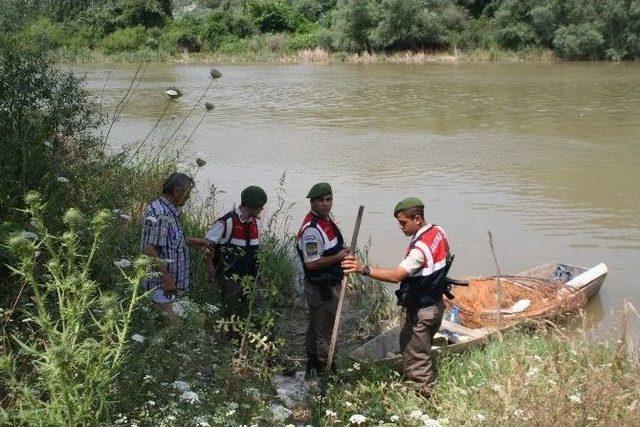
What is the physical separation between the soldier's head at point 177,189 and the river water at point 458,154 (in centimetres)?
485

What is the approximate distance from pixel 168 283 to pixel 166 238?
29 cm

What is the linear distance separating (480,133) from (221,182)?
8.54 m

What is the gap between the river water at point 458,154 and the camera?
10.9 m

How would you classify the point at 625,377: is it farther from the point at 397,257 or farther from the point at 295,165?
the point at 295,165

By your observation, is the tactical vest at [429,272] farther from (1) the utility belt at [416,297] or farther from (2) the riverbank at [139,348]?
(2) the riverbank at [139,348]

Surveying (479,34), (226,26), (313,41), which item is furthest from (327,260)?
(226,26)

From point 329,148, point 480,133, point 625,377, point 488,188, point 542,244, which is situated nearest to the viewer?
point 625,377

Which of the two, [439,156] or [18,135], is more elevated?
[18,135]

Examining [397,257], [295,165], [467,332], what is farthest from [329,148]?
[467,332]

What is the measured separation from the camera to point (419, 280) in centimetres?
A: 501

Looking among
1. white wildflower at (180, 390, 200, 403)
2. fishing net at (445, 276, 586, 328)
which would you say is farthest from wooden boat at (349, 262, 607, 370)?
white wildflower at (180, 390, 200, 403)

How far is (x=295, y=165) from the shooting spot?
16.2 metres

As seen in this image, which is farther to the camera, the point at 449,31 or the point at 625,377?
the point at 449,31

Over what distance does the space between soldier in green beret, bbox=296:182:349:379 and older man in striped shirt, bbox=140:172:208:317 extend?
0.83 metres
